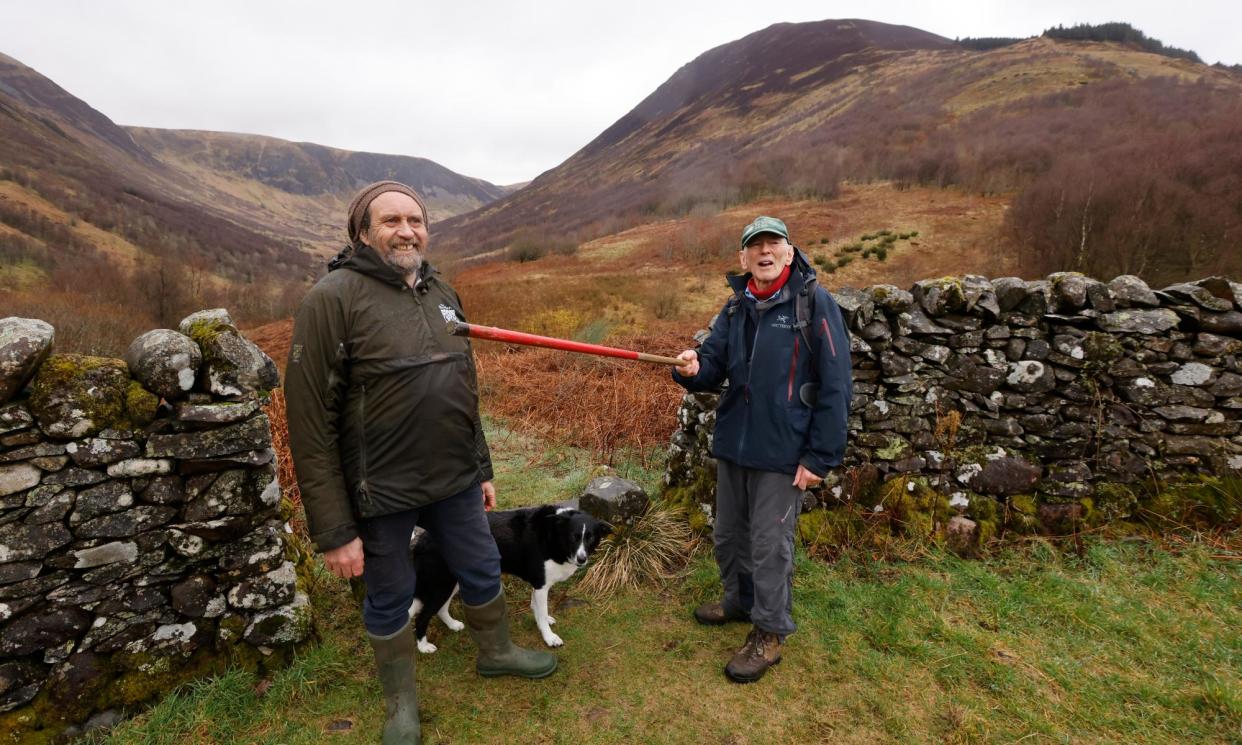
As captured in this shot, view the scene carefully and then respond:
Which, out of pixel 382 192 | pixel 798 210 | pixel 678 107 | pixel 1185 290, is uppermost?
pixel 678 107

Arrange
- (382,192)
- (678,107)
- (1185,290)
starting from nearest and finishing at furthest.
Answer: (382,192)
(1185,290)
(678,107)

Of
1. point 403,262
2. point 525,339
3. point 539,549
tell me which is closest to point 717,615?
point 539,549

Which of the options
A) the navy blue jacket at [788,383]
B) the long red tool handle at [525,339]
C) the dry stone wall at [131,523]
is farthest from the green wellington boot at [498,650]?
the navy blue jacket at [788,383]

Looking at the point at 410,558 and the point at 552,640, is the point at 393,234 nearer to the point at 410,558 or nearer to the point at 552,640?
the point at 410,558

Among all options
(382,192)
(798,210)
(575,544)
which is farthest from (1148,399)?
(798,210)

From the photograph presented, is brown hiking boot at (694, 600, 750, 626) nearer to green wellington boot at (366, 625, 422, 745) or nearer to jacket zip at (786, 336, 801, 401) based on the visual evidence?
jacket zip at (786, 336, 801, 401)

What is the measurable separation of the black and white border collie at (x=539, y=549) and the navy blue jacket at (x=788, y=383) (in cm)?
105

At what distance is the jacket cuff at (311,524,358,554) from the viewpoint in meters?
2.06

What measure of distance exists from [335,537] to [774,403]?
2124 millimetres

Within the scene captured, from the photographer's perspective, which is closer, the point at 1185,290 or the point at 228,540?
the point at 228,540

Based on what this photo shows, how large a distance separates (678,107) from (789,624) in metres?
93.2

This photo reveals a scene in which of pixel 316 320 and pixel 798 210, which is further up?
pixel 798 210

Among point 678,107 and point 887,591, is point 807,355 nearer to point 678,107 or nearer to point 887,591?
point 887,591

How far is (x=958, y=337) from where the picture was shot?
4004mm
